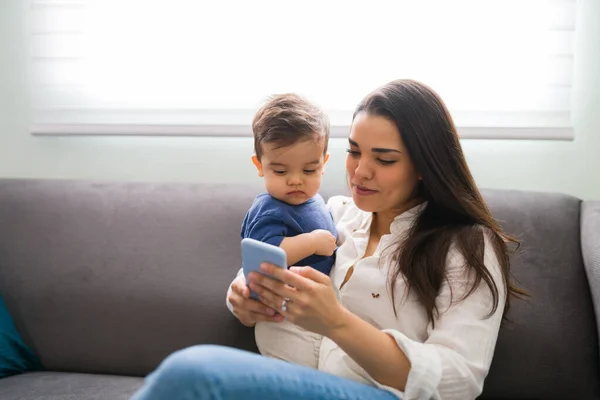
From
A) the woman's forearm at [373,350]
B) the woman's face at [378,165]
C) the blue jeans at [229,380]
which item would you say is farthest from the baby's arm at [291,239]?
the blue jeans at [229,380]

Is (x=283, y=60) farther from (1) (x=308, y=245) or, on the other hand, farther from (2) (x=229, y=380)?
(2) (x=229, y=380)

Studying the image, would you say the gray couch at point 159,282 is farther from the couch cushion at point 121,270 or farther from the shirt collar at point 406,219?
the shirt collar at point 406,219

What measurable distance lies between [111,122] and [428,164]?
1.24 m

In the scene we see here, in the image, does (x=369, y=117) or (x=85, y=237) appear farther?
(x=85, y=237)

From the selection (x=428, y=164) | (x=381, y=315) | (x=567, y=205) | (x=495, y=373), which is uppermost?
(x=428, y=164)

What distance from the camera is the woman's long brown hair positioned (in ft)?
4.50

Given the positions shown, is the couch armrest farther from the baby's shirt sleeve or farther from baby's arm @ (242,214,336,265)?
the baby's shirt sleeve

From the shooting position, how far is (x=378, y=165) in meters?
1.44

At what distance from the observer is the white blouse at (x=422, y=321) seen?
1245 millimetres

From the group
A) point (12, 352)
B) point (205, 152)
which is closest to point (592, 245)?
point (205, 152)

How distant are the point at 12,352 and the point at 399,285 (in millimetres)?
1107

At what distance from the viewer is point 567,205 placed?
1807 mm

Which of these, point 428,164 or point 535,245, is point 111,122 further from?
point 535,245

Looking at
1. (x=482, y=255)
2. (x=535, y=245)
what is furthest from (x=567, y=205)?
(x=482, y=255)
